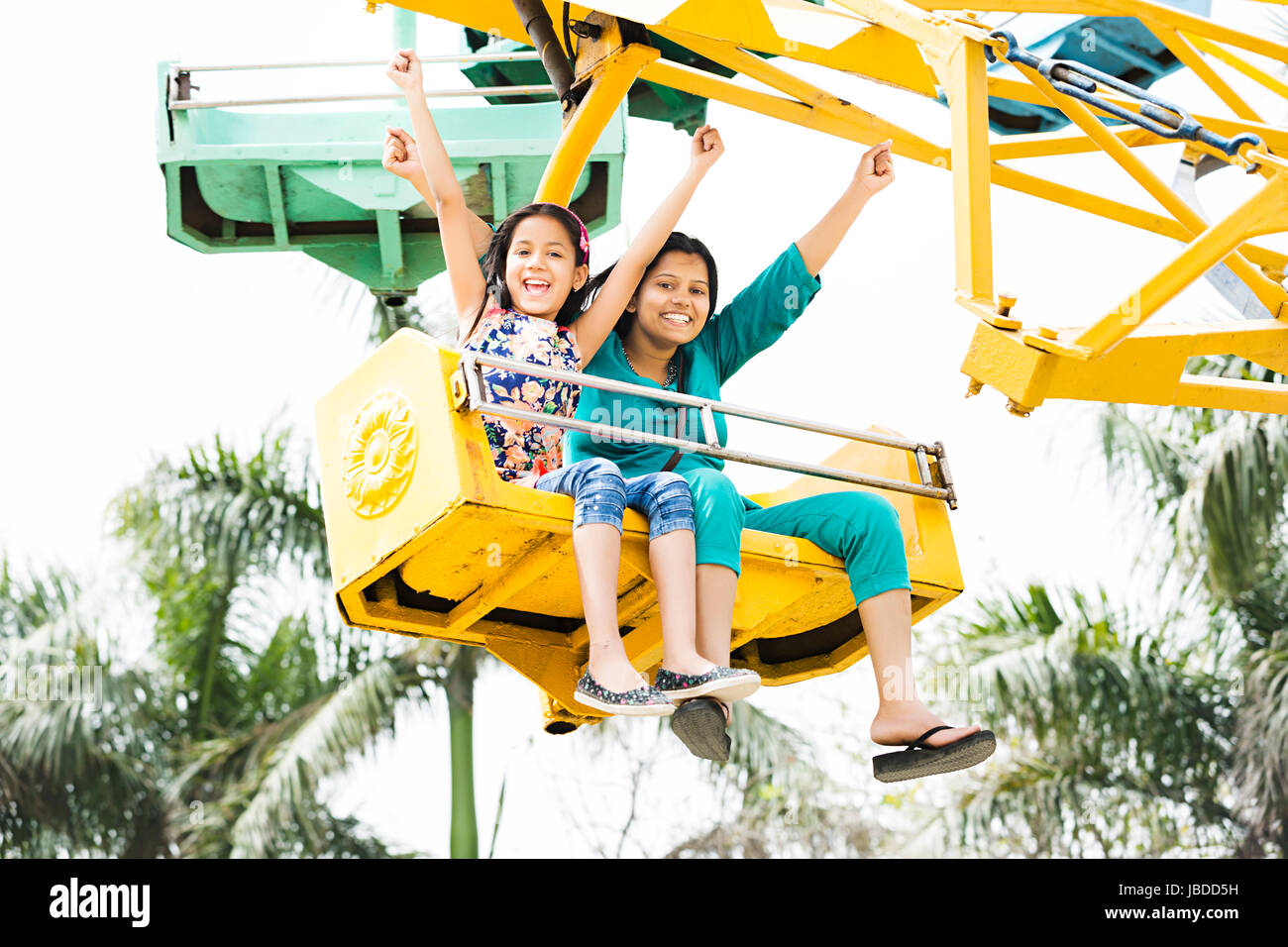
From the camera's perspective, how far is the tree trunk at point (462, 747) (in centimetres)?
1307

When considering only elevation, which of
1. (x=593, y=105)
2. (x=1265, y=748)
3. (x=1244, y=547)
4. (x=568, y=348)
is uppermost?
(x=593, y=105)

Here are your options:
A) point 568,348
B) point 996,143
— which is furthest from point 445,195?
point 996,143

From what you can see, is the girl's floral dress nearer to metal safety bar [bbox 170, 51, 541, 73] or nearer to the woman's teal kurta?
the woman's teal kurta

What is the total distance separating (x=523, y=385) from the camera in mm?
4832

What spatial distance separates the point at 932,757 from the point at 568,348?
156cm

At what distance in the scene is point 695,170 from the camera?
516 cm

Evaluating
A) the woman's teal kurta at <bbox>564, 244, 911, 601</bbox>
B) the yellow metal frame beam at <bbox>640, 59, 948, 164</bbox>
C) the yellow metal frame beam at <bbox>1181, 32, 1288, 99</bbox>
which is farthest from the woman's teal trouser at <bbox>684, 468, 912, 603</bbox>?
the yellow metal frame beam at <bbox>1181, 32, 1288, 99</bbox>

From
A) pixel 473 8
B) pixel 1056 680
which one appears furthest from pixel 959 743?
pixel 1056 680

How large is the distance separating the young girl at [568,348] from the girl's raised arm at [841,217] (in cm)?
46

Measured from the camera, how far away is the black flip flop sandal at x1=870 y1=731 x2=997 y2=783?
463cm

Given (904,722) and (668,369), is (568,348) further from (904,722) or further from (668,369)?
(904,722)

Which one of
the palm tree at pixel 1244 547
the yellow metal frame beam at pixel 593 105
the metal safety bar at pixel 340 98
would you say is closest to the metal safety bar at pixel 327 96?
the metal safety bar at pixel 340 98

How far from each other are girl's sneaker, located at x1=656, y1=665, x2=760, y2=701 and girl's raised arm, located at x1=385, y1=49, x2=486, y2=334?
125cm
